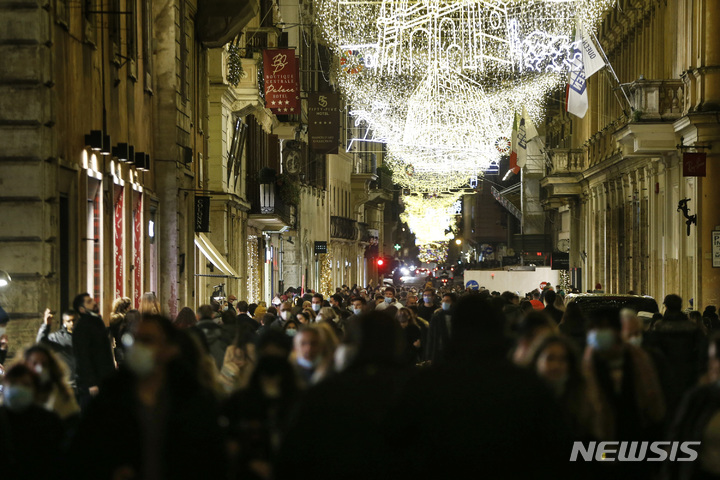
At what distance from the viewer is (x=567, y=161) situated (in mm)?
46438

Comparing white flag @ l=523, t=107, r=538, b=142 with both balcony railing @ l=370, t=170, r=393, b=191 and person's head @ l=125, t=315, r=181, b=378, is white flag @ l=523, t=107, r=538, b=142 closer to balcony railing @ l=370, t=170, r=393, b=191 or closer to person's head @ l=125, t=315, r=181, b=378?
balcony railing @ l=370, t=170, r=393, b=191

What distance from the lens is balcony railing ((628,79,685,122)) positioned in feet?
90.0

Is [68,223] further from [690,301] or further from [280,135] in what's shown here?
[280,135]

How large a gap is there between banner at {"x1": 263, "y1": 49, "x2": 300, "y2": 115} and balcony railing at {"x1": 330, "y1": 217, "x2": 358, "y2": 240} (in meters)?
30.8

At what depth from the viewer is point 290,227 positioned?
45.8 meters

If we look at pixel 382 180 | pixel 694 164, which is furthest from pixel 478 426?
pixel 382 180

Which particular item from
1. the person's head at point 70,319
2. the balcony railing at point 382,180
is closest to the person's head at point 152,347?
the person's head at point 70,319

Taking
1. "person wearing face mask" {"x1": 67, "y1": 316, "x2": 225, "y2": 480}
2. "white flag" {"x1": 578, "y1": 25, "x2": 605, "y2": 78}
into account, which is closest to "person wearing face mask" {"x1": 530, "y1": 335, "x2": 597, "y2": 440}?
"person wearing face mask" {"x1": 67, "y1": 316, "x2": 225, "y2": 480}

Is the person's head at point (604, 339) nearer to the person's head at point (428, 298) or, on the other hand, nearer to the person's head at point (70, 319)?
the person's head at point (70, 319)

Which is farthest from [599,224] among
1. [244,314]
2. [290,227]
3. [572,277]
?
[244,314]

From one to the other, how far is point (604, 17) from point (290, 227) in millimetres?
13133

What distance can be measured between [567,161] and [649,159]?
13.7m

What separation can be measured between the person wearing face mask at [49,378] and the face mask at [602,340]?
2.92 meters

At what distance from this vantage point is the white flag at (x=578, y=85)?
94.3 ft
